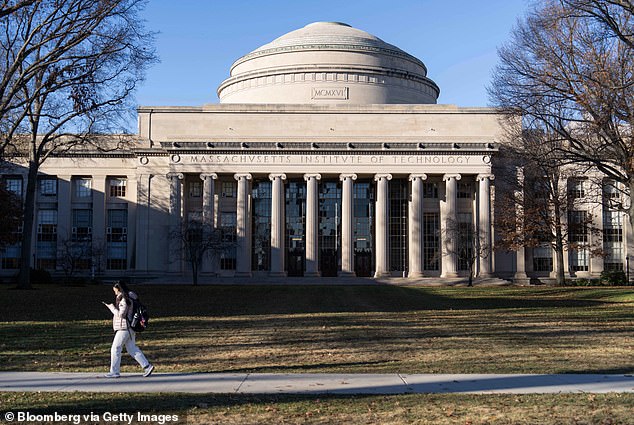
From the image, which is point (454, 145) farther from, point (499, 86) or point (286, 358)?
point (286, 358)

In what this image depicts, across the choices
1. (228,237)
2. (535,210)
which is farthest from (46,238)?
(535,210)

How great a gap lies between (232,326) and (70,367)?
34.3 feet

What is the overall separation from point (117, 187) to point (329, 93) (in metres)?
25.0

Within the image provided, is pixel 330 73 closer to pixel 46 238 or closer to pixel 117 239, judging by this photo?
pixel 117 239

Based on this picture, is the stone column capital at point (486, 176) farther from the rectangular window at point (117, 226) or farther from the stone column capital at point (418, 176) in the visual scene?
the rectangular window at point (117, 226)

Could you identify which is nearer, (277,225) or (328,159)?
(277,225)

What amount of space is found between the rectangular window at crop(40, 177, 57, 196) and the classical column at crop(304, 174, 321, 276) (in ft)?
90.0

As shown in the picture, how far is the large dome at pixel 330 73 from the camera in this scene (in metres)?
84.4

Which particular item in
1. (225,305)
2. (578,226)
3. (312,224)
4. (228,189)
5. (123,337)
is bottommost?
(225,305)

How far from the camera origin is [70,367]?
1590 cm

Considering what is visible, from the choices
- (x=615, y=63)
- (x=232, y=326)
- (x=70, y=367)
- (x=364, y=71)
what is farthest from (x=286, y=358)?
(x=364, y=71)

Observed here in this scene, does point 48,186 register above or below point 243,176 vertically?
below

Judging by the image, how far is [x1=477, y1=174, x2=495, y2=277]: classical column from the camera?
71.8 m

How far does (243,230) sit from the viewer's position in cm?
7350
